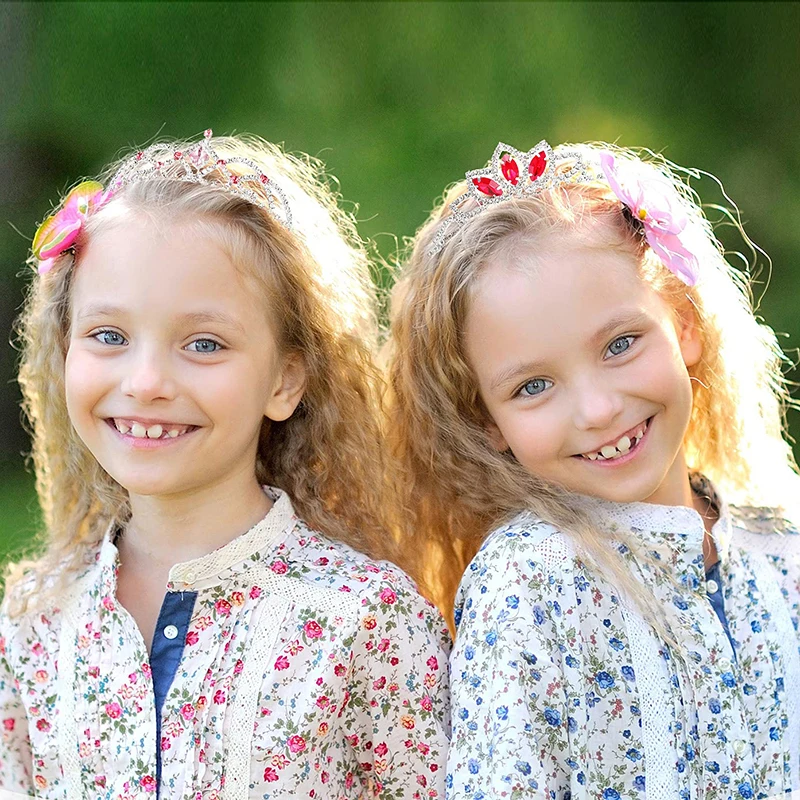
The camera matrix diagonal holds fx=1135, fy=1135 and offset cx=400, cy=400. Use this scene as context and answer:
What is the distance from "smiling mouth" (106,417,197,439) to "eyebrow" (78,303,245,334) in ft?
0.58

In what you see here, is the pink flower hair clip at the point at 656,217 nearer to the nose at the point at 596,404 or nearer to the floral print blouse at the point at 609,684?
the nose at the point at 596,404

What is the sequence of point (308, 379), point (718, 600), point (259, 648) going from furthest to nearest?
point (308, 379)
point (718, 600)
point (259, 648)

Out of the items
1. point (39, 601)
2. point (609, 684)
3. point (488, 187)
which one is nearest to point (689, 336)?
point (488, 187)

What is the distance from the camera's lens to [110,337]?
188 cm

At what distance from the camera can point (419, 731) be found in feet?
6.19

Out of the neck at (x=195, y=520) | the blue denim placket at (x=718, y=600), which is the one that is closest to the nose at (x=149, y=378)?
the neck at (x=195, y=520)

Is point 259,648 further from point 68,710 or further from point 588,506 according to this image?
point 588,506

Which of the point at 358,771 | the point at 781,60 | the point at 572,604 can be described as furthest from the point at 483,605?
the point at 781,60

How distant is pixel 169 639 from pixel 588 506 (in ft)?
2.42

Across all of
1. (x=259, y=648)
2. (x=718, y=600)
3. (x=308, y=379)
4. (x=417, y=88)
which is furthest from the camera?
(x=417, y=88)

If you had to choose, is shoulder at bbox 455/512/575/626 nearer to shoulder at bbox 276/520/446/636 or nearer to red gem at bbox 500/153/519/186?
shoulder at bbox 276/520/446/636

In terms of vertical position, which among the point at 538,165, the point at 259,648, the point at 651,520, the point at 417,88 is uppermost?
the point at 417,88

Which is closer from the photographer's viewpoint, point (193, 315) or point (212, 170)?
point (193, 315)

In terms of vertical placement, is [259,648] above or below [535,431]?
below
